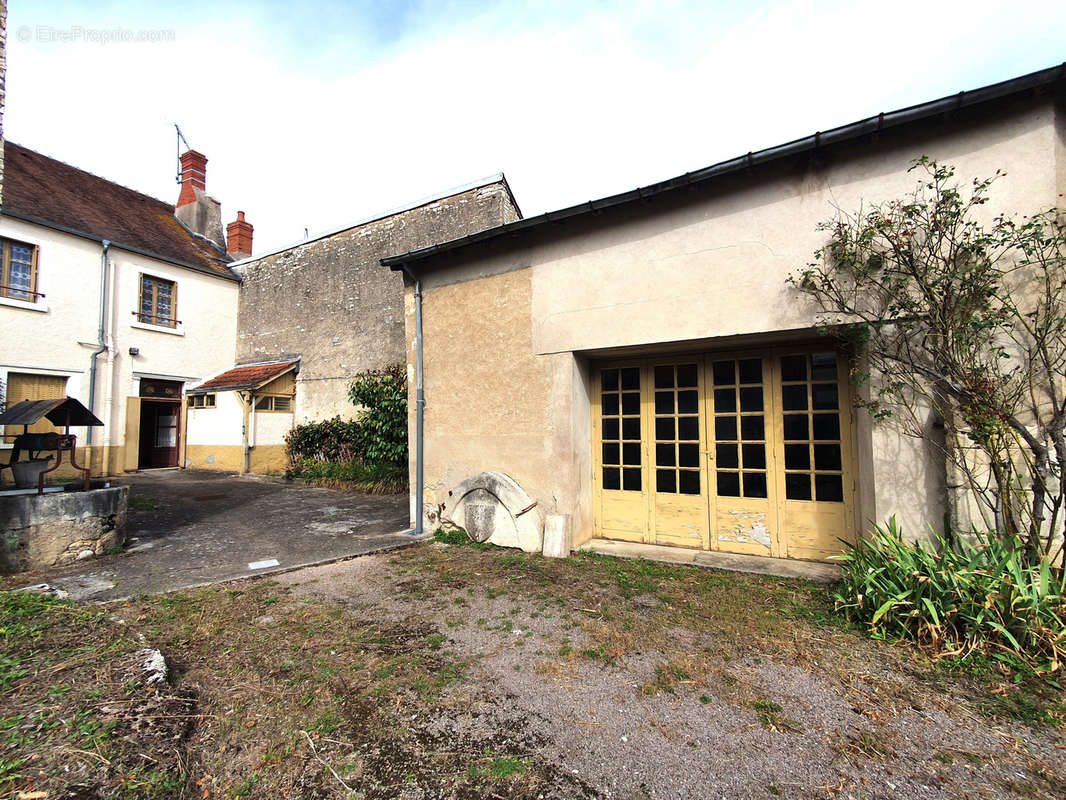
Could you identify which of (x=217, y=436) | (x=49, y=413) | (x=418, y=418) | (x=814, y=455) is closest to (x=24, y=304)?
(x=217, y=436)

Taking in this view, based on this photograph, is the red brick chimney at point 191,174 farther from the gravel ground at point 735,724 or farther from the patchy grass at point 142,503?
the gravel ground at point 735,724

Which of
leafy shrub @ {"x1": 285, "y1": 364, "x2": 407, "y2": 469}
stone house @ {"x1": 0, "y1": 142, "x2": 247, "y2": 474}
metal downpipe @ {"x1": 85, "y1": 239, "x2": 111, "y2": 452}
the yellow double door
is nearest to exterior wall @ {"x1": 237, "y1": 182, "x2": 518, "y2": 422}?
leafy shrub @ {"x1": 285, "y1": 364, "x2": 407, "y2": 469}

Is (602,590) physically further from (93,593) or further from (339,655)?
(93,593)

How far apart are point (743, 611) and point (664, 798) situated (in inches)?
75.2

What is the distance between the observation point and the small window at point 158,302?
42.1 feet

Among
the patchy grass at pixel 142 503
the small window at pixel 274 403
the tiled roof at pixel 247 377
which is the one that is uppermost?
the tiled roof at pixel 247 377

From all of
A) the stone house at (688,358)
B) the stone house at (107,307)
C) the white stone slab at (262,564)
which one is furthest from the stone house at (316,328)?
the white stone slab at (262,564)

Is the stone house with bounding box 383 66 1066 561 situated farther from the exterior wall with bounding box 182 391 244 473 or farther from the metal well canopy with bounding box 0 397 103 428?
the exterior wall with bounding box 182 391 244 473

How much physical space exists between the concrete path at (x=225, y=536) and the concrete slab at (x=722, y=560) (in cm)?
253

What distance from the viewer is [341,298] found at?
1249 cm

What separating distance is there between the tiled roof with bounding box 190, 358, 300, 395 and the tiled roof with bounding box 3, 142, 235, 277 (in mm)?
3313

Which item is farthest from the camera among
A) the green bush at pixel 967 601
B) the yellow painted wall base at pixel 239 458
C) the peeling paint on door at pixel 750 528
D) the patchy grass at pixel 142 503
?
the yellow painted wall base at pixel 239 458

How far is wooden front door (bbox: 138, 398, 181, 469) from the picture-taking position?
13391 millimetres

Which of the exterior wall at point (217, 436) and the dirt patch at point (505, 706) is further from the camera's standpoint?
the exterior wall at point (217, 436)
